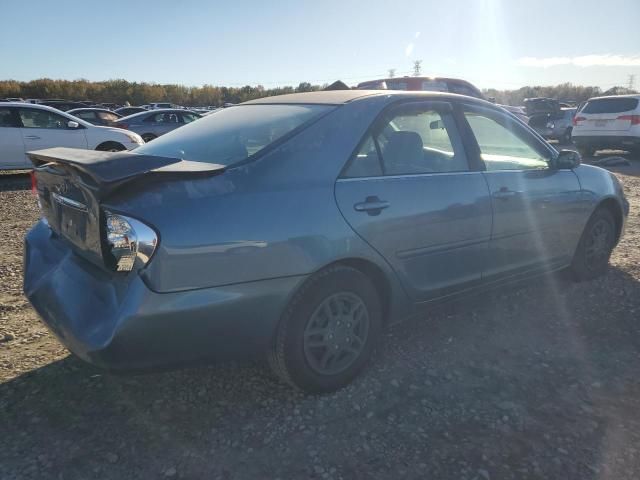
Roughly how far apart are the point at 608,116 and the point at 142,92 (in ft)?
181

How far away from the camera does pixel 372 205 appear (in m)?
2.74

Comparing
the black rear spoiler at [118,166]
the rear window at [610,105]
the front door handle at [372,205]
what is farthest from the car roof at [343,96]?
the rear window at [610,105]

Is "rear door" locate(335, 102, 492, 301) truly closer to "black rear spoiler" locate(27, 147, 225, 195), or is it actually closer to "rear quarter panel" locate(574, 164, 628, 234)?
"black rear spoiler" locate(27, 147, 225, 195)

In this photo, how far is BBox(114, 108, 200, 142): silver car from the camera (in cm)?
1534

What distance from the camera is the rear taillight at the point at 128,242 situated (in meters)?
2.12

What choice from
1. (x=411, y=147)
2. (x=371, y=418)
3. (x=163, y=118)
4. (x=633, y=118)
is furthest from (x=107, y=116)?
(x=371, y=418)

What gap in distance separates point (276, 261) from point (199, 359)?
1.83 ft

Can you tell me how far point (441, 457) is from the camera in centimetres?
234

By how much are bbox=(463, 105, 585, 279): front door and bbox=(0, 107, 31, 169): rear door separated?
9445 millimetres

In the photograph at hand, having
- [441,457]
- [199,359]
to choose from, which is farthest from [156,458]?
[441,457]

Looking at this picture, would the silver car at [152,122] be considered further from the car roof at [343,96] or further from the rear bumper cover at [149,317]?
the rear bumper cover at [149,317]

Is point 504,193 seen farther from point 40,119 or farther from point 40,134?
point 40,119

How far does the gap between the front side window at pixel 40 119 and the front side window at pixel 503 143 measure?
→ 9.56 metres

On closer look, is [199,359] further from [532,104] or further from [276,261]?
[532,104]
